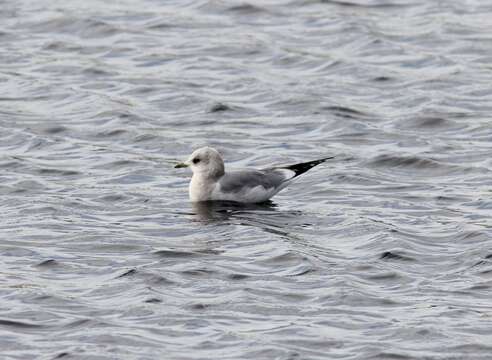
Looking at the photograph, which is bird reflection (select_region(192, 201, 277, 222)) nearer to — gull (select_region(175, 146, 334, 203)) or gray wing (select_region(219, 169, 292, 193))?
gull (select_region(175, 146, 334, 203))

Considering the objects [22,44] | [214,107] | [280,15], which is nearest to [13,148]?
[214,107]

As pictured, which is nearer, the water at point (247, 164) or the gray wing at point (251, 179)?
the water at point (247, 164)

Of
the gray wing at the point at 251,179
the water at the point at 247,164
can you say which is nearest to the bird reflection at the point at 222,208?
the water at the point at 247,164

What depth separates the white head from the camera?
17844 mm

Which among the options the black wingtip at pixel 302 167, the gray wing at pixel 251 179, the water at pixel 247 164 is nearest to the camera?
the water at pixel 247 164

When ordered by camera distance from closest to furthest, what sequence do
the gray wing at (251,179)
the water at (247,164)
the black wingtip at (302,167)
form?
the water at (247,164)
the gray wing at (251,179)
the black wingtip at (302,167)

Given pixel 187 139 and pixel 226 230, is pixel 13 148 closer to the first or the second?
pixel 187 139

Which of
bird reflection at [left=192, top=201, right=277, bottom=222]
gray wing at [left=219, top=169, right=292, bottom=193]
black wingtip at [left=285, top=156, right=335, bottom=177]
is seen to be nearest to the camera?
bird reflection at [left=192, top=201, right=277, bottom=222]

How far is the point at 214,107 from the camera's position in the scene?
2147cm

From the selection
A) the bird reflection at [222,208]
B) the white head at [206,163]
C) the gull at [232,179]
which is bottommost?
the bird reflection at [222,208]

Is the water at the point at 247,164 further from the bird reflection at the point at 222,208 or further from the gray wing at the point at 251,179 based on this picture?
the gray wing at the point at 251,179

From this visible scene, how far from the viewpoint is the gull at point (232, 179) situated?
17.7m

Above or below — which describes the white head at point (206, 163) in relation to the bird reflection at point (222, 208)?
above

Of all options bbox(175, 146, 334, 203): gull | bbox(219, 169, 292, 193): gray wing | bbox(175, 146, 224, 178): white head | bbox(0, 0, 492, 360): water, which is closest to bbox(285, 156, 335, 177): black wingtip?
bbox(175, 146, 334, 203): gull
